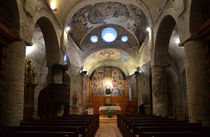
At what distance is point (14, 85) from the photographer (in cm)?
655

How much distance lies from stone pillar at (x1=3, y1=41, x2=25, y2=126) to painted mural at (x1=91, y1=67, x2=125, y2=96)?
18.8m

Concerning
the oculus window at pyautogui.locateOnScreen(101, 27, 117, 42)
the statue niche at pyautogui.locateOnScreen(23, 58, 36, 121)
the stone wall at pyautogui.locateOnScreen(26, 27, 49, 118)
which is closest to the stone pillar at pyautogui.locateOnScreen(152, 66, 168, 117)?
the stone wall at pyautogui.locateOnScreen(26, 27, 49, 118)

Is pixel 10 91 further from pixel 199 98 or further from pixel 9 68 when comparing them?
pixel 199 98

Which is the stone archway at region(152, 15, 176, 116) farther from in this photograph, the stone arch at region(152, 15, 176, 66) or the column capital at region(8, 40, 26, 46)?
the column capital at region(8, 40, 26, 46)

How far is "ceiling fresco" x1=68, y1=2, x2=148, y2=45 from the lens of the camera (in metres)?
15.3

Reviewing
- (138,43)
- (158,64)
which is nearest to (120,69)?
(138,43)

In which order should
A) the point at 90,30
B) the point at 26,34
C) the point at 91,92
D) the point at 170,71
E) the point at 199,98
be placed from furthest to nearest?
1. the point at 91,92
2. the point at 90,30
3. the point at 170,71
4. the point at 26,34
5. the point at 199,98

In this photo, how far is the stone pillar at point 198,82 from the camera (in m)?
6.37

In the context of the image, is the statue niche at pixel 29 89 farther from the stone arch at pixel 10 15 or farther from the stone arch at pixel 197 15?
the stone arch at pixel 197 15

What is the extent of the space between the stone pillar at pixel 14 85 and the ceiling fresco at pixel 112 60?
44.3 feet

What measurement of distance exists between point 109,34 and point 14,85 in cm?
1443

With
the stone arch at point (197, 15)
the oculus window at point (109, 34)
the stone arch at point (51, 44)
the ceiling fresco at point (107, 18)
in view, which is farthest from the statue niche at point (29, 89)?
the stone arch at point (197, 15)

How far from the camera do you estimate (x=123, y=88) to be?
25406 mm

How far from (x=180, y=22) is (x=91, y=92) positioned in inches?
746
